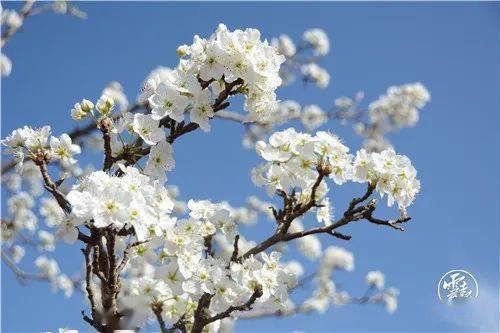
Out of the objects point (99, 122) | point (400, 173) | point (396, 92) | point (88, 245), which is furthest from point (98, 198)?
point (396, 92)

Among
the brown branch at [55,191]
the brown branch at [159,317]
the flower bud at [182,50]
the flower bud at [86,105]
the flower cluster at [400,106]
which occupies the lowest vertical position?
the brown branch at [159,317]

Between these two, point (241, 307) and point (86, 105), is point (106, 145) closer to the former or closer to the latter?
point (86, 105)

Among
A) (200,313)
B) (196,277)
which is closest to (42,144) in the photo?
(196,277)

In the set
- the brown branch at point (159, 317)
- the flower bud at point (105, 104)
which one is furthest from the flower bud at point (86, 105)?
the brown branch at point (159, 317)

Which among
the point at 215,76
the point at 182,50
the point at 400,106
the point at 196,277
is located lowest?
the point at 196,277

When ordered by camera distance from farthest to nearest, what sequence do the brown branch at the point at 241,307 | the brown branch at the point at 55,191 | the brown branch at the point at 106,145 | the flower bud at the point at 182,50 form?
the flower bud at the point at 182,50 → the brown branch at the point at 241,307 → the brown branch at the point at 106,145 → the brown branch at the point at 55,191

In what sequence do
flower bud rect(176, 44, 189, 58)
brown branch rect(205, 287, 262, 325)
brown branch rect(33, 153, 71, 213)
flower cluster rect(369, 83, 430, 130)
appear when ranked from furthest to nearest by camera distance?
flower cluster rect(369, 83, 430, 130)
flower bud rect(176, 44, 189, 58)
brown branch rect(205, 287, 262, 325)
brown branch rect(33, 153, 71, 213)

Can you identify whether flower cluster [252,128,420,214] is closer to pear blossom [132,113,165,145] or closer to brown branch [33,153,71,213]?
pear blossom [132,113,165,145]

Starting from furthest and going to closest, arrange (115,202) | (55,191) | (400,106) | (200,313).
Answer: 1. (400,106)
2. (200,313)
3. (55,191)
4. (115,202)

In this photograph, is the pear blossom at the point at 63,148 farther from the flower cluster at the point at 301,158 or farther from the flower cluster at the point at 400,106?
the flower cluster at the point at 400,106

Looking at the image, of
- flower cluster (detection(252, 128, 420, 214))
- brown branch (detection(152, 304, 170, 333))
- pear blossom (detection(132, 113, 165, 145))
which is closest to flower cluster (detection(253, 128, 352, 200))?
flower cluster (detection(252, 128, 420, 214))

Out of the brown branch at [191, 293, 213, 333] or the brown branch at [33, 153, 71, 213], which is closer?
the brown branch at [33, 153, 71, 213]

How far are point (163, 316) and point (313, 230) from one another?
107 centimetres

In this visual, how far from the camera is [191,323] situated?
332 cm
